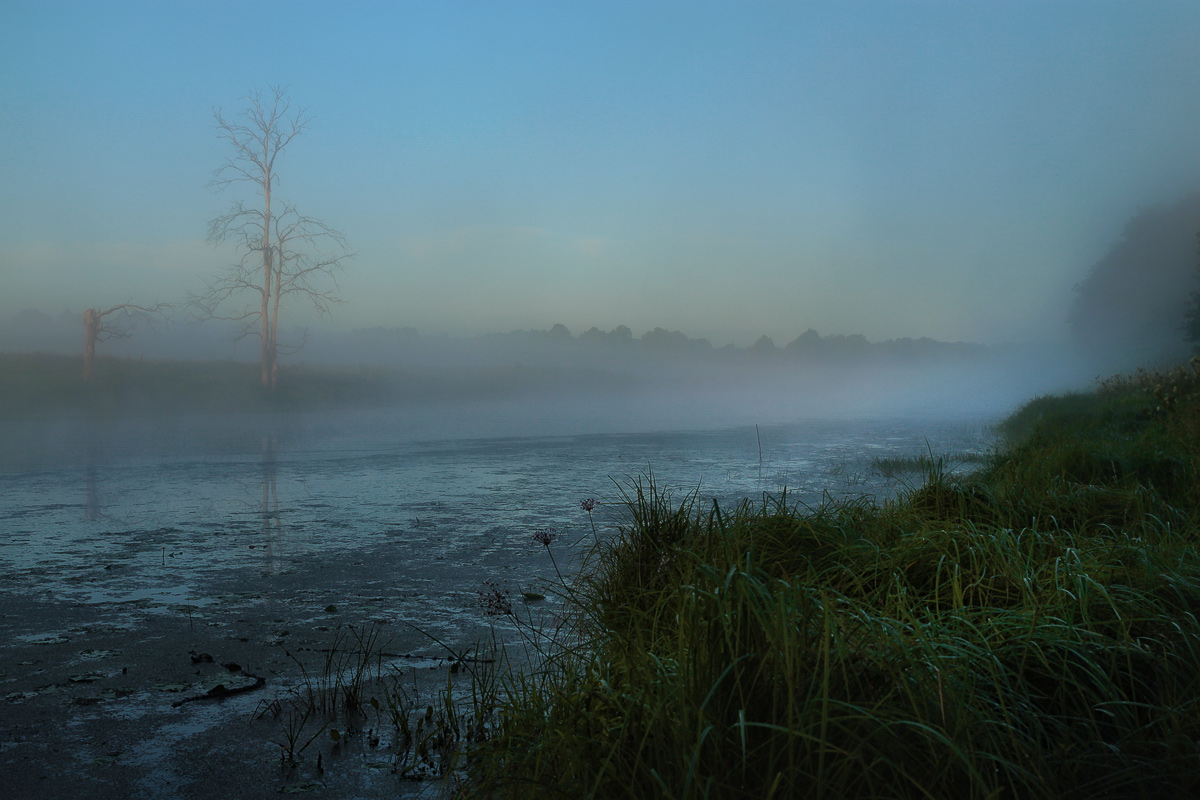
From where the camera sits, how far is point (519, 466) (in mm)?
11602

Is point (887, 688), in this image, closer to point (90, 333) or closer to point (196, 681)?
point (196, 681)

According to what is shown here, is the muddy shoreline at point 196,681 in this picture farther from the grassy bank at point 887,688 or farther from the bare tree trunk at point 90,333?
the bare tree trunk at point 90,333

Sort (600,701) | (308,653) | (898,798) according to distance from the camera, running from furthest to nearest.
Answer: (308,653) < (600,701) < (898,798)

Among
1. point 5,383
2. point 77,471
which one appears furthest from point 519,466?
point 5,383

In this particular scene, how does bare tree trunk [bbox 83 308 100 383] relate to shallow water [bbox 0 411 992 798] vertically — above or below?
above

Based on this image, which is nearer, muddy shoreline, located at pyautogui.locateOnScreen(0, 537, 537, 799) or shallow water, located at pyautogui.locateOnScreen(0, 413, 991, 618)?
muddy shoreline, located at pyautogui.locateOnScreen(0, 537, 537, 799)

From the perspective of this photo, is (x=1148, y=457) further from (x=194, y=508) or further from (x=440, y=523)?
(x=194, y=508)

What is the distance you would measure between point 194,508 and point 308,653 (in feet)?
16.1

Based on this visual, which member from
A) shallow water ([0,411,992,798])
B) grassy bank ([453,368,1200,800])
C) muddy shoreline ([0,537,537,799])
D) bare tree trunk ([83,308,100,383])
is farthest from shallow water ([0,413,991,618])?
bare tree trunk ([83,308,100,383])

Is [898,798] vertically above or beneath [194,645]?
above

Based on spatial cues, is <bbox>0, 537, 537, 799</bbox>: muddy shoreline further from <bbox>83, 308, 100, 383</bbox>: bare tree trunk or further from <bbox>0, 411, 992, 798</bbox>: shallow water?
<bbox>83, 308, 100, 383</bbox>: bare tree trunk

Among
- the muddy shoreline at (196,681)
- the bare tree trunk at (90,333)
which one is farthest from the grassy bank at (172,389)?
the muddy shoreline at (196,681)

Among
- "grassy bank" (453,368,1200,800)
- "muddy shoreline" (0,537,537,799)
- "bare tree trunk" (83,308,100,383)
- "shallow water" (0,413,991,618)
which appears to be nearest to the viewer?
"grassy bank" (453,368,1200,800)

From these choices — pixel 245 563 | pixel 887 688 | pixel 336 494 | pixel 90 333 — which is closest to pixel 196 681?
pixel 245 563
